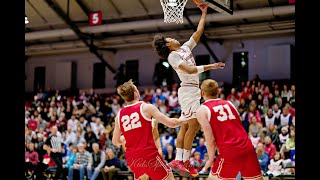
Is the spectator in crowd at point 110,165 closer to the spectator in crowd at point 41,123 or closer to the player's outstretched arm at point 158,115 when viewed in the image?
the spectator in crowd at point 41,123

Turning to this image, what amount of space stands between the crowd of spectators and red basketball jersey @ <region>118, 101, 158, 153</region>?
7.14 m

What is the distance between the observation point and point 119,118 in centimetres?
701

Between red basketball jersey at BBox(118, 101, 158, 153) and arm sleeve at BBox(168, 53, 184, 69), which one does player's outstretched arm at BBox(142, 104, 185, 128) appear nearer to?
red basketball jersey at BBox(118, 101, 158, 153)

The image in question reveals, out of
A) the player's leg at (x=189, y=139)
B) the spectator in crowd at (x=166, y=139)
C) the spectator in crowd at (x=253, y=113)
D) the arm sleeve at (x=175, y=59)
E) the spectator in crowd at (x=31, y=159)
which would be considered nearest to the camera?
the arm sleeve at (x=175, y=59)

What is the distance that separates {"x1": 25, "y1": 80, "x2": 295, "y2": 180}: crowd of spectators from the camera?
1445 centimetres

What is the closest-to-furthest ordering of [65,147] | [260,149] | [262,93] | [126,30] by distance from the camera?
1. [260,149]
2. [65,147]
3. [262,93]
4. [126,30]

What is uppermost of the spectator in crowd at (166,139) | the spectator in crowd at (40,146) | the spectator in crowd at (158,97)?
the spectator in crowd at (158,97)

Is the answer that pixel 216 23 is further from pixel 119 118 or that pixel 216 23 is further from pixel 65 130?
pixel 119 118

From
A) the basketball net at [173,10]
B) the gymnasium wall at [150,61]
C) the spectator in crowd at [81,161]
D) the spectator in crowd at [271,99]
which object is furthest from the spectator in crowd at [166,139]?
the gymnasium wall at [150,61]

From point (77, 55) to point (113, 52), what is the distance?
2237 mm

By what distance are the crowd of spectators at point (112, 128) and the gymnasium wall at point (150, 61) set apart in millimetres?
2451

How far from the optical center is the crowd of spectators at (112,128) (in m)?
14.4
